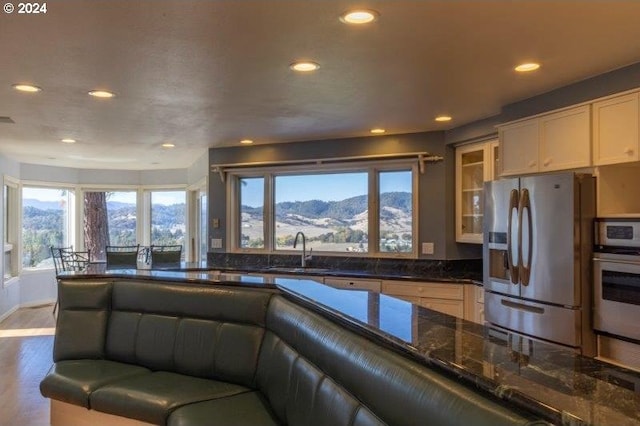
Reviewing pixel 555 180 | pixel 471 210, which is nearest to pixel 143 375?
pixel 555 180

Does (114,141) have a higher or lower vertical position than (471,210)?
higher

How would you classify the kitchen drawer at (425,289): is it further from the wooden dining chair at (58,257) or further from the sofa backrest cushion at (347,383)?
the wooden dining chair at (58,257)

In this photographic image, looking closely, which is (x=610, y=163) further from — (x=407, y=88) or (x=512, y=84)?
(x=407, y=88)

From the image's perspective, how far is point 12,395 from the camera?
12.9 ft

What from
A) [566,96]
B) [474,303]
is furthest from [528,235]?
[474,303]

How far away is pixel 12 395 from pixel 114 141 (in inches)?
116

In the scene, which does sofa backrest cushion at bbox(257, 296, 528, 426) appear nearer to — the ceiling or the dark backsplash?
the ceiling

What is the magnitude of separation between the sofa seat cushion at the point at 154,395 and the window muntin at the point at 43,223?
260 inches

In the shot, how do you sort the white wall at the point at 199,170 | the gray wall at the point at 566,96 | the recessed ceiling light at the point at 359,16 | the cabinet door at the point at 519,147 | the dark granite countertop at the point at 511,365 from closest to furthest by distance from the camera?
the dark granite countertop at the point at 511,365 → the recessed ceiling light at the point at 359,16 → the gray wall at the point at 566,96 → the cabinet door at the point at 519,147 → the white wall at the point at 199,170

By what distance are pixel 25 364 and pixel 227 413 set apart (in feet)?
11.4

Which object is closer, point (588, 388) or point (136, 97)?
point (588, 388)

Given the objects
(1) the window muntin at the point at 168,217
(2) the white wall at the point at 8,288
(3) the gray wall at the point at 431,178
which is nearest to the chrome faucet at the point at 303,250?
(3) the gray wall at the point at 431,178

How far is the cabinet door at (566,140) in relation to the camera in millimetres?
3205

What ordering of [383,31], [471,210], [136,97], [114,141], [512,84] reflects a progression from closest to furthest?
[383,31], [512,84], [136,97], [471,210], [114,141]
